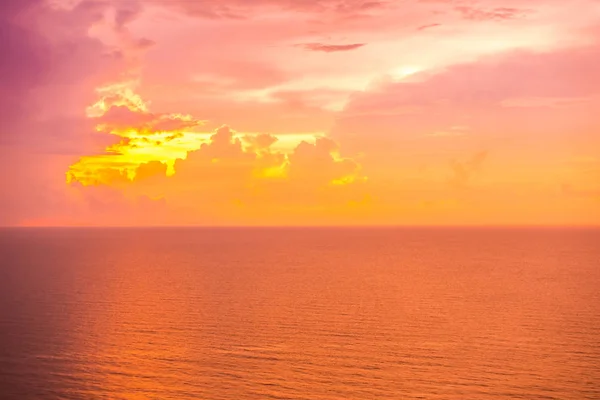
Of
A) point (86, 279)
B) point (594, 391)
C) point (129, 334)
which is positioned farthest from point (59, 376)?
point (86, 279)

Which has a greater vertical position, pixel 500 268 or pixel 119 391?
pixel 119 391

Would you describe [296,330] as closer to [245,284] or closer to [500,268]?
[245,284]

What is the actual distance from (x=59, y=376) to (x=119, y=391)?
8.61 metres

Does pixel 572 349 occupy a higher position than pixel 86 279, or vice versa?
pixel 572 349

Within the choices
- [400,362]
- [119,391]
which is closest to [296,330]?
[400,362]

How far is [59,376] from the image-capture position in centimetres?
6278

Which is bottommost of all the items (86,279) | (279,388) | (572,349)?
(86,279)

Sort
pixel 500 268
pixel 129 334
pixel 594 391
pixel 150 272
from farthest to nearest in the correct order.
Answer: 1. pixel 500 268
2. pixel 150 272
3. pixel 129 334
4. pixel 594 391

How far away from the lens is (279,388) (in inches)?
2292

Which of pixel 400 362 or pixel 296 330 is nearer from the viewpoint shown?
pixel 400 362

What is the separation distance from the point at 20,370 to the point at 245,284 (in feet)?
241

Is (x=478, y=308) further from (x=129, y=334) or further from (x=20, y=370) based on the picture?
(x=20, y=370)

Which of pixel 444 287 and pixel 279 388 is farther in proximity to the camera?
pixel 444 287

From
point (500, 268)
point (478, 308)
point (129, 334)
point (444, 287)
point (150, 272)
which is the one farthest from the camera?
point (500, 268)
